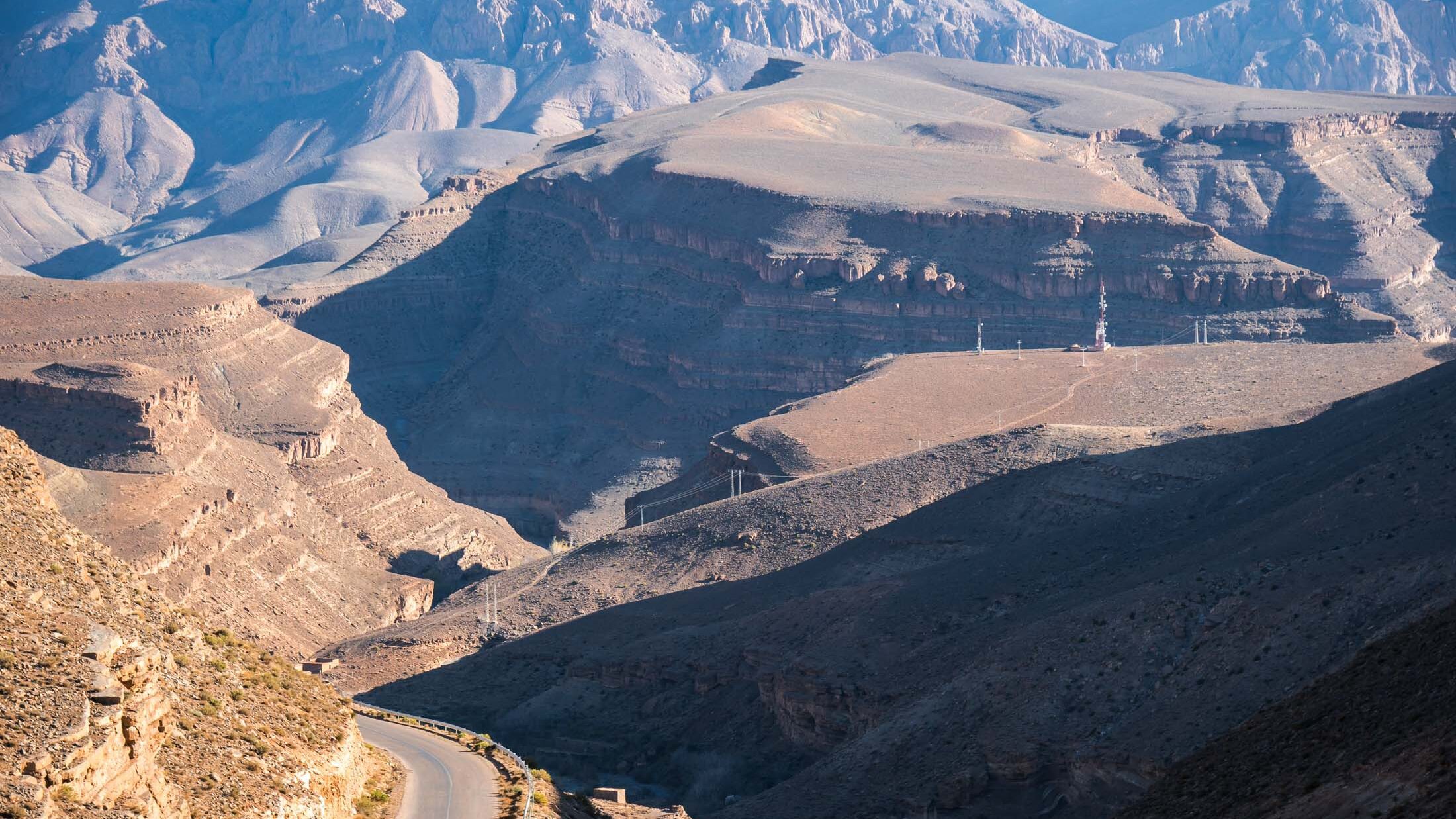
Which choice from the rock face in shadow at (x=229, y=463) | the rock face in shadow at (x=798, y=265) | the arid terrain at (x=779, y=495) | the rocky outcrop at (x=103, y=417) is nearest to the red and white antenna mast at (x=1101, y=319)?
the rock face in shadow at (x=798, y=265)

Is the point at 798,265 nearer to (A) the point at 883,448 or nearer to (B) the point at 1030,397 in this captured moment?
(B) the point at 1030,397

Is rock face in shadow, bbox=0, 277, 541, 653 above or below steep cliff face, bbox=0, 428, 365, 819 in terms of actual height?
below

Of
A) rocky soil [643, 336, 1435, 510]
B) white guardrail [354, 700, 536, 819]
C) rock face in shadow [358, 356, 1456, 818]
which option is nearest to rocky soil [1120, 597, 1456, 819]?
rock face in shadow [358, 356, 1456, 818]

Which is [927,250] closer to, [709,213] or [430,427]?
[709,213]

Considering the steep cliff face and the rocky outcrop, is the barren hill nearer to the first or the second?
the rocky outcrop

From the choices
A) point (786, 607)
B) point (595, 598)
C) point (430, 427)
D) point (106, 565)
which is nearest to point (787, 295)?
point (430, 427)

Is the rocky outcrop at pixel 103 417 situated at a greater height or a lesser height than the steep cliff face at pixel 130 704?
lesser

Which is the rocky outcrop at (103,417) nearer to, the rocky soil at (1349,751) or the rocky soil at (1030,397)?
the rocky soil at (1030,397)
